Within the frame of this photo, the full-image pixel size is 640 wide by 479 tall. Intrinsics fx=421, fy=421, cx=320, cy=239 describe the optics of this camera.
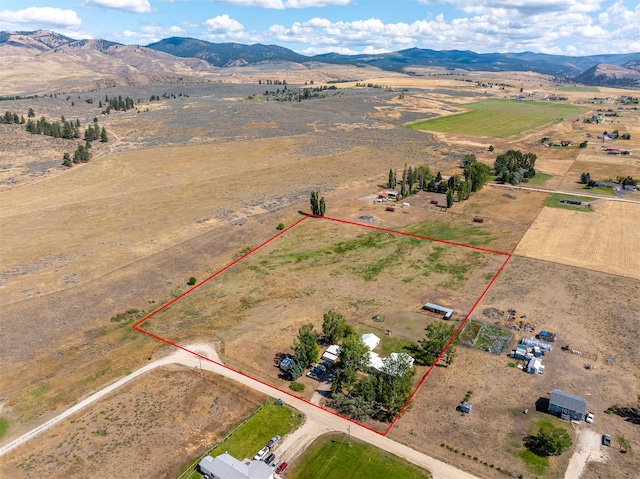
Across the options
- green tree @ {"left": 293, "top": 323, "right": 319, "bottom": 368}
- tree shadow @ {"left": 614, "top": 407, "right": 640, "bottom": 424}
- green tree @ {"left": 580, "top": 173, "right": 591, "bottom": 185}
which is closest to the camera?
tree shadow @ {"left": 614, "top": 407, "right": 640, "bottom": 424}

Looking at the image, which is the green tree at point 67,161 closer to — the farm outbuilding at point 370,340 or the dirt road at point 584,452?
the farm outbuilding at point 370,340

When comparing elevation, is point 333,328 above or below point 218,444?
above

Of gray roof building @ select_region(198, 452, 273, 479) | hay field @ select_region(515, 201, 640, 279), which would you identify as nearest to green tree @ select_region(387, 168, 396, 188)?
hay field @ select_region(515, 201, 640, 279)

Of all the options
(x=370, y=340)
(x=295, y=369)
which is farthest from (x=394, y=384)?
(x=295, y=369)

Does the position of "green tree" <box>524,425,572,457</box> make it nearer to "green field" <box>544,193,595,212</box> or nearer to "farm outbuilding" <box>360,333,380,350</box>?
"farm outbuilding" <box>360,333,380,350</box>

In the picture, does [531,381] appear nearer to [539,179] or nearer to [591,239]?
[591,239]

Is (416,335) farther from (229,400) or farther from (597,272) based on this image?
(597,272)

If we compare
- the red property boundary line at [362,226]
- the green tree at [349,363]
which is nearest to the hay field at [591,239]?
the red property boundary line at [362,226]
